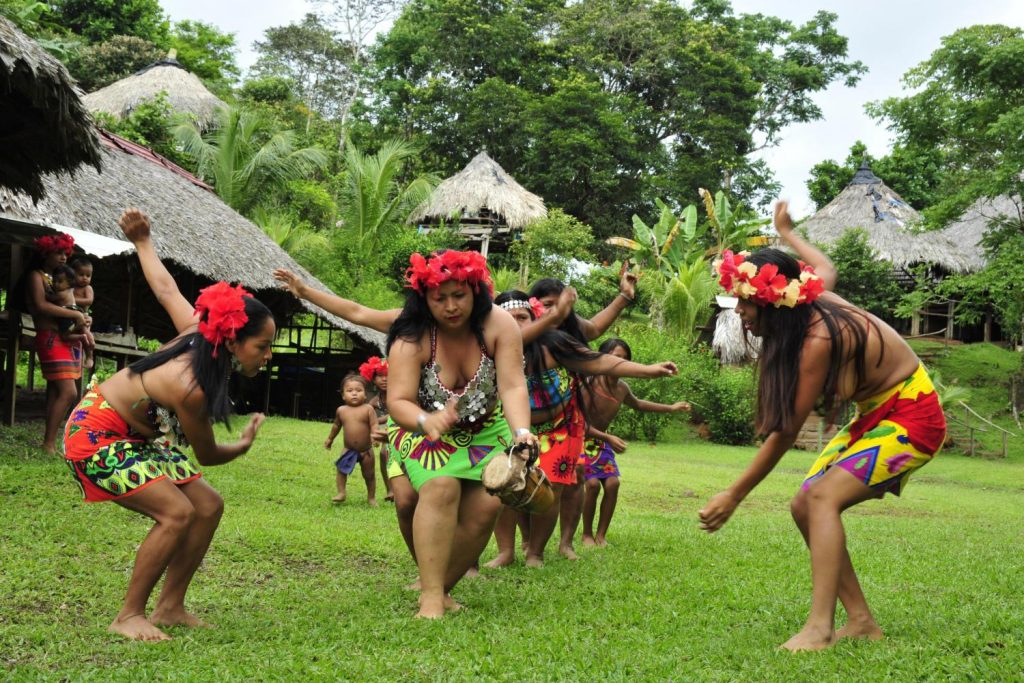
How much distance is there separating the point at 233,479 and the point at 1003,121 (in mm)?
18635

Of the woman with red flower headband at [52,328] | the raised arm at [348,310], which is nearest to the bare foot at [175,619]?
the raised arm at [348,310]

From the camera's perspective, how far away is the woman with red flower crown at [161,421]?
15.3 feet

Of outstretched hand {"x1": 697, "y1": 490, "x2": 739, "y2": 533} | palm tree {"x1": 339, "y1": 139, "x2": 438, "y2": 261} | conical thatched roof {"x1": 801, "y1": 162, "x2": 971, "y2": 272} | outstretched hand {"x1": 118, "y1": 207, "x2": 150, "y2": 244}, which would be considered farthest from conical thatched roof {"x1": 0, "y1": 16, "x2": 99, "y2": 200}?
conical thatched roof {"x1": 801, "y1": 162, "x2": 971, "y2": 272}

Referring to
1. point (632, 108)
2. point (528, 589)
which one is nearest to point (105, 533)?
point (528, 589)

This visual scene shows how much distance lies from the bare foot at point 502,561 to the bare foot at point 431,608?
5.62ft

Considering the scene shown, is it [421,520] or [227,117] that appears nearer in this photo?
[421,520]

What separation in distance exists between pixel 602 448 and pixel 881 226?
96.0 feet

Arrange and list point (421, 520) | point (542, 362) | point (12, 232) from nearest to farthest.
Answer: point (421, 520)
point (542, 362)
point (12, 232)

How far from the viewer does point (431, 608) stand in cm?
518

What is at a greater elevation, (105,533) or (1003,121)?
(1003,121)

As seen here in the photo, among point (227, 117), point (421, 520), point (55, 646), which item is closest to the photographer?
point (55, 646)

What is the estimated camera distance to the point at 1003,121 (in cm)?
2200

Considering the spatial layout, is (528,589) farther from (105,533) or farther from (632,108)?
(632,108)

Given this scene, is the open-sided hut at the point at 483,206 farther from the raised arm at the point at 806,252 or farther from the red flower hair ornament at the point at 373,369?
the raised arm at the point at 806,252
